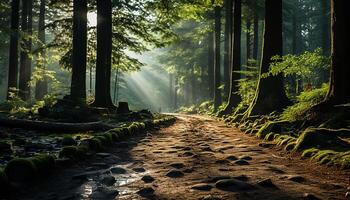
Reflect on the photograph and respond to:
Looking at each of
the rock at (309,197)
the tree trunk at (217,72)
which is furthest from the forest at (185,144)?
the tree trunk at (217,72)

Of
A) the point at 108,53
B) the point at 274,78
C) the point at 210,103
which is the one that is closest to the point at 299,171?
the point at 274,78

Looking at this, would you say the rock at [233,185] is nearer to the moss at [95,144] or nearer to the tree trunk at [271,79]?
the moss at [95,144]

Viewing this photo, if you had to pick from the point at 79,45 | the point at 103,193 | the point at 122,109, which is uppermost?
the point at 79,45

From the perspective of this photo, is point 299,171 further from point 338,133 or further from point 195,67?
point 195,67

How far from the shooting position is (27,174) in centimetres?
429

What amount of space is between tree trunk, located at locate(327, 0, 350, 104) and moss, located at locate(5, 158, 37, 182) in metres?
6.29

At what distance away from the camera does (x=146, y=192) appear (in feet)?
13.1

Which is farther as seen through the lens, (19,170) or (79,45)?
(79,45)

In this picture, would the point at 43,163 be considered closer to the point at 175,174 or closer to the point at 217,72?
the point at 175,174

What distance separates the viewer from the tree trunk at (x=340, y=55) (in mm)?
8086

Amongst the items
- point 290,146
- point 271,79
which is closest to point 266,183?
point 290,146

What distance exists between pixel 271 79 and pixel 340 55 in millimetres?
4918

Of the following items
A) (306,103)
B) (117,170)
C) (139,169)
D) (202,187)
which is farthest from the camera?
(306,103)

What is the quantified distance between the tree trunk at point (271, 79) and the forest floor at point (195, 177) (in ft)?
20.6
